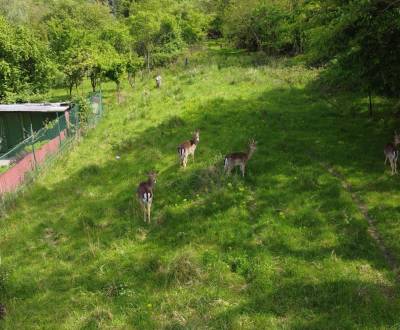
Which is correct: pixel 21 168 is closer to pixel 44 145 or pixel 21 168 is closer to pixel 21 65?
pixel 44 145

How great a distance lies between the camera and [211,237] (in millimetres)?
12156

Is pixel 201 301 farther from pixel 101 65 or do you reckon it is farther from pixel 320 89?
pixel 101 65

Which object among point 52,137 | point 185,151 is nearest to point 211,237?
point 185,151

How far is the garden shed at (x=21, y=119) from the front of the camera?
2611cm

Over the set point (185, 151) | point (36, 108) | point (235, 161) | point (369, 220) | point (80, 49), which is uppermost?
point (80, 49)

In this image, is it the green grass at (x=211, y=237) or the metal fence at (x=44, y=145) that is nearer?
the green grass at (x=211, y=237)

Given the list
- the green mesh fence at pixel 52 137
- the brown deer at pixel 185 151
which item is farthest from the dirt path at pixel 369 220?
the green mesh fence at pixel 52 137

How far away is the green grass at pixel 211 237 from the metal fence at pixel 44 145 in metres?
0.80

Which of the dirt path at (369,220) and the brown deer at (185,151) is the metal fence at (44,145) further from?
the dirt path at (369,220)

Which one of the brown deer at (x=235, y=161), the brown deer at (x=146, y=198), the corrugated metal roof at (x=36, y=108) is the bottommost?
the brown deer at (x=146, y=198)

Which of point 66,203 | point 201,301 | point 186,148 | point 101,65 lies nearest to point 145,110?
point 101,65

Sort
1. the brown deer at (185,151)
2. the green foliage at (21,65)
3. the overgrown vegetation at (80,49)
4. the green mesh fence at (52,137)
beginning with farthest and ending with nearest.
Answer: the overgrown vegetation at (80,49) < the green foliage at (21,65) < the green mesh fence at (52,137) < the brown deer at (185,151)

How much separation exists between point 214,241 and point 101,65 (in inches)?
950

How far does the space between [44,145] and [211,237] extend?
11333 millimetres
